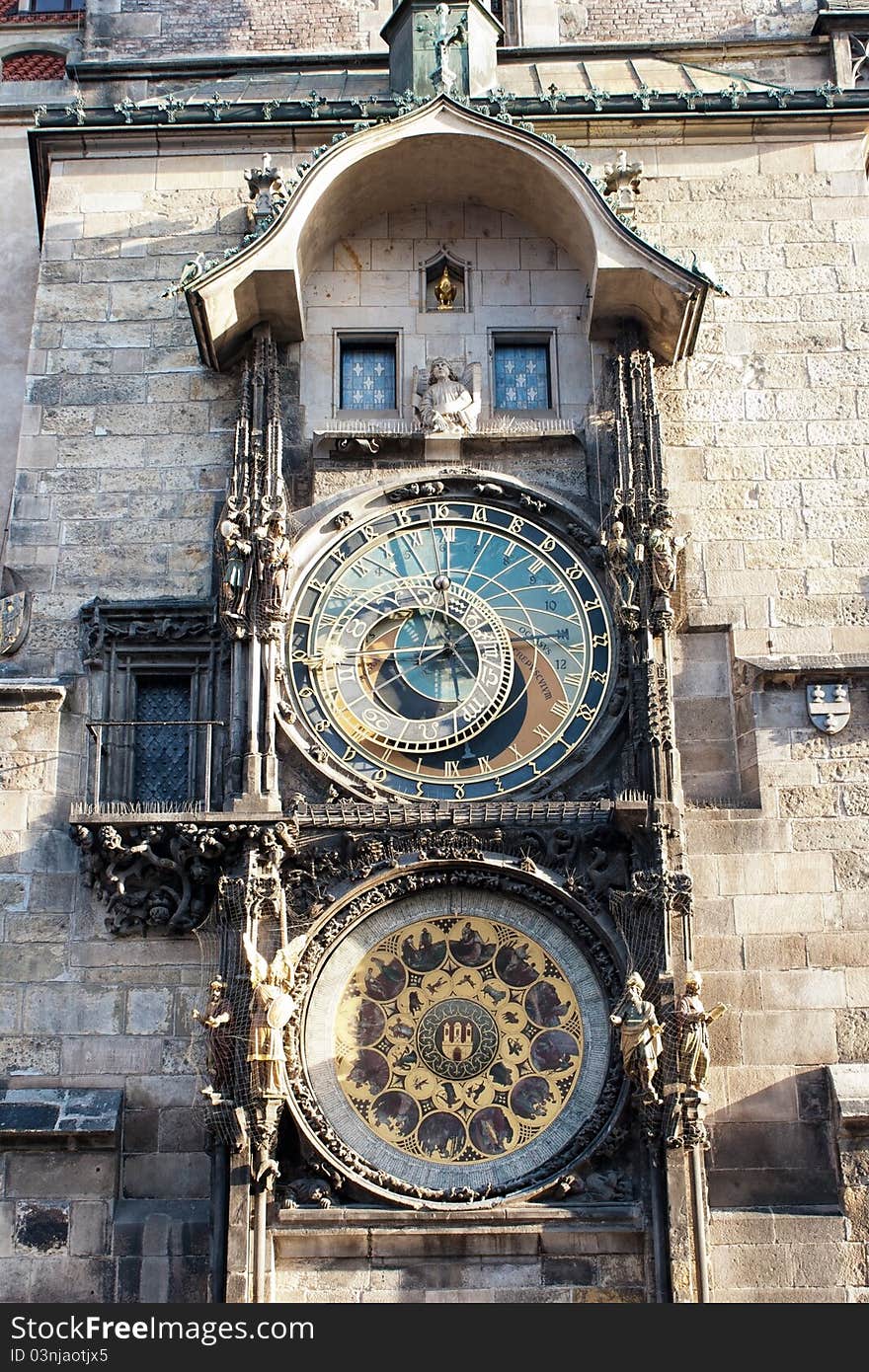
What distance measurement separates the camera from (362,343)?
1435 centimetres

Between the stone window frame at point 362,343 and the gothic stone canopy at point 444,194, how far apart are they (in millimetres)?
271

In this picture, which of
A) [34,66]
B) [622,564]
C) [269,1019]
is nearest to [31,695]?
[269,1019]

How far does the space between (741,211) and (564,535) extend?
109 inches

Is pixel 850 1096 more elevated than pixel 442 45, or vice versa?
pixel 442 45

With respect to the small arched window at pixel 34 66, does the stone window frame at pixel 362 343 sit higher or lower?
lower

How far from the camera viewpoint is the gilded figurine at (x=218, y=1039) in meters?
11.9

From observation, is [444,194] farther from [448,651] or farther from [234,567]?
[448,651]

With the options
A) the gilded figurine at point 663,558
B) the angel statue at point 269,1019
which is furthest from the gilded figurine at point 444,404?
the angel statue at point 269,1019

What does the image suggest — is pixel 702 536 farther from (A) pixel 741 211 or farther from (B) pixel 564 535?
(A) pixel 741 211

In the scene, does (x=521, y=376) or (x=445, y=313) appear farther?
(x=445, y=313)

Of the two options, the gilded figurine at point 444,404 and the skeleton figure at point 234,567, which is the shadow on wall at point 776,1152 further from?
the gilded figurine at point 444,404

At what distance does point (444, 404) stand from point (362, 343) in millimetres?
771

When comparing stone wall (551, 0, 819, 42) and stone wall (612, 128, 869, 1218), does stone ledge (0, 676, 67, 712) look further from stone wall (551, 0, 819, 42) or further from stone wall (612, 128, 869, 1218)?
stone wall (551, 0, 819, 42)

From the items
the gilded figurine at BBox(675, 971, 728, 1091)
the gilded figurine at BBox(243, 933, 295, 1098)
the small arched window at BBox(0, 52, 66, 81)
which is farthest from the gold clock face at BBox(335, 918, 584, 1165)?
the small arched window at BBox(0, 52, 66, 81)
